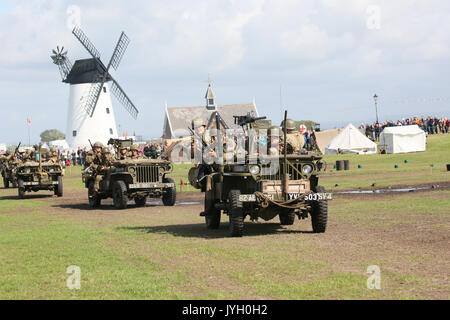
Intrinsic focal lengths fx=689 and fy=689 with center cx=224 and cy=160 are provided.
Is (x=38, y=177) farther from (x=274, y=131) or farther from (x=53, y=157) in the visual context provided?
(x=274, y=131)

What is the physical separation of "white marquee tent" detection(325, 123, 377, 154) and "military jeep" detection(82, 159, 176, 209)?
32375mm

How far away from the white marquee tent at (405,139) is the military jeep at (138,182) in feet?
100

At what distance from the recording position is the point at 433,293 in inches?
340

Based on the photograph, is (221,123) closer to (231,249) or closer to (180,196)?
(231,249)

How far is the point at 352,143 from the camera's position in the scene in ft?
183

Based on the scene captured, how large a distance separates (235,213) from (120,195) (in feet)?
35.9

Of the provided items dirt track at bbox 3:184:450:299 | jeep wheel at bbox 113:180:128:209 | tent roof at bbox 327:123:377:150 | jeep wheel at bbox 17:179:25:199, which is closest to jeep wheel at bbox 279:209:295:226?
dirt track at bbox 3:184:450:299

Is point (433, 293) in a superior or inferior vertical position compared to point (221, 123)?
inferior

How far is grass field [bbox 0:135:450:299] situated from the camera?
9211mm

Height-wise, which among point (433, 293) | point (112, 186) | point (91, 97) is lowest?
point (433, 293)

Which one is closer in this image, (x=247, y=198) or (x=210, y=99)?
(x=247, y=198)

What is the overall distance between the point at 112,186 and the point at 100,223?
6089 mm

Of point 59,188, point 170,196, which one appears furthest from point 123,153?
point 59,188

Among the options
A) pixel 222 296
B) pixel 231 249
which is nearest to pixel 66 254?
pixel 231 249
